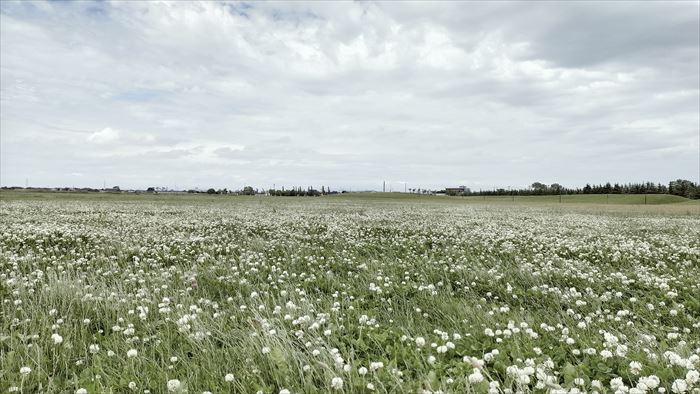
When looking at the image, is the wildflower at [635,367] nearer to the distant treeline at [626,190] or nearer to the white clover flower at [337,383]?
the white clover flower at [337,383]

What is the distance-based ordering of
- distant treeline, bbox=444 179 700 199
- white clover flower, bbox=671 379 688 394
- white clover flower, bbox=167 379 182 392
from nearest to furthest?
white clover flower, bbox=671 379 688 394
white clover flower, bbox=167 379 182 392
distant treeline, bbox=444 179 700 199

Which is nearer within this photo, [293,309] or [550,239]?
[293,309]

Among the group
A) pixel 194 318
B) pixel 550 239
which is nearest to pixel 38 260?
pixel 194 318

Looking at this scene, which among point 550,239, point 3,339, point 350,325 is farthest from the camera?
point 550,239

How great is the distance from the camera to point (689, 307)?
6574 mm

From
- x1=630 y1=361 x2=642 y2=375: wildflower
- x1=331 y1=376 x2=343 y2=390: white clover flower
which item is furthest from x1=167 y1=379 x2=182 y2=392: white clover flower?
x1=630 y1=361 x2=642 y2=375: wildflower

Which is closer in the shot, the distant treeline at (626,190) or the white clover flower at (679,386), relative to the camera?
the white clover flower at (679,386)

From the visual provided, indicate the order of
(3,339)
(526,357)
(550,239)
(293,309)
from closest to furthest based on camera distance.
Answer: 1. (526,357)
2. (3,339)
3. (293,309)
4. (550,239)

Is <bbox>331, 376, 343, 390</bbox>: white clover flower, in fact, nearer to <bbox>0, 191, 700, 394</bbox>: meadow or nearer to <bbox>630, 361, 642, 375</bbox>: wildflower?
<bbox>0, 191, 700, 394</bbox>: meadow

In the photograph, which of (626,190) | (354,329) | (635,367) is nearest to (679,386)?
(635,367)

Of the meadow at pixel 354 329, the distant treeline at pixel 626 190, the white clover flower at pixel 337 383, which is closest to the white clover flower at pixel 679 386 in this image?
the meadow at pixel 354 329

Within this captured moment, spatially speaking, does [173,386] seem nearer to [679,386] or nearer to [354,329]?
[354,329]

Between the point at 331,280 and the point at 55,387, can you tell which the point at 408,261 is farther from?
the point at 55,387

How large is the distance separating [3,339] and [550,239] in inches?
607
